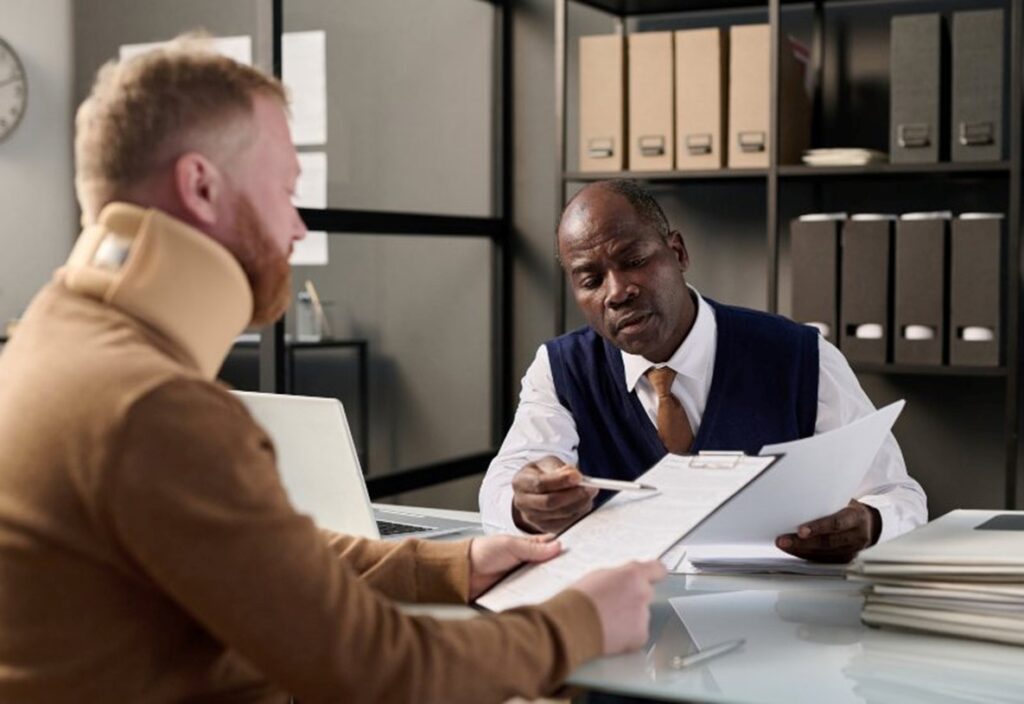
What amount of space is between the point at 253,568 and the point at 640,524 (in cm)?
55

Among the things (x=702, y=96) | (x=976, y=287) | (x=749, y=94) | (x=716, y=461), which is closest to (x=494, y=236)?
(x=702, y=96)

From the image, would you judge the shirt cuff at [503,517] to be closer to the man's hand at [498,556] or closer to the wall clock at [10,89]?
the man's hand at [498,556]

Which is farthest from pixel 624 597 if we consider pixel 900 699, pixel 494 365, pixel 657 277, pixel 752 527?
pixel 494 365

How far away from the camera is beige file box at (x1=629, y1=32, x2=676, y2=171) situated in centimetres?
345

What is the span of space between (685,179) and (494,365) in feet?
3.16

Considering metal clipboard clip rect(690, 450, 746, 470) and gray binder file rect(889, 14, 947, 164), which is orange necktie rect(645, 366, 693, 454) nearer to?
metal clipboard clip rect(690, 450, 746, 470)

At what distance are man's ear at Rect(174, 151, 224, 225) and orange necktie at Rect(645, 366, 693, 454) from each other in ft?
4.12

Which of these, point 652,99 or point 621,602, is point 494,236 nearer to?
point 652,99

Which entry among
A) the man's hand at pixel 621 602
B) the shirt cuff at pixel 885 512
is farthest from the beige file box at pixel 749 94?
the man's hand at pixel 621 602

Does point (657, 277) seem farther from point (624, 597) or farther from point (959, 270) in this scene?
point (959, 270)

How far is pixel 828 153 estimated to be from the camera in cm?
331

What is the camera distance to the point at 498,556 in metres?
1.43

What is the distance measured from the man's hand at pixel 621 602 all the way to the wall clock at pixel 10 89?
4.65m

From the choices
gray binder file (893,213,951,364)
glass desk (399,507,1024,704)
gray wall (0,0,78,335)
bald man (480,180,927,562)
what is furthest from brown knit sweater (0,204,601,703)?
gray wall (0,0,78,335)
